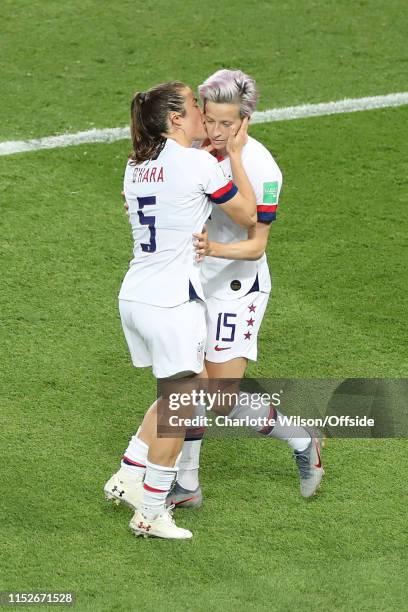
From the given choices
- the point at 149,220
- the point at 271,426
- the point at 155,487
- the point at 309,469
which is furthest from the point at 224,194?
the point at 309,469

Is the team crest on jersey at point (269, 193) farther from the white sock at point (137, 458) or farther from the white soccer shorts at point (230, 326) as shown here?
the white sock at point (137, 458)

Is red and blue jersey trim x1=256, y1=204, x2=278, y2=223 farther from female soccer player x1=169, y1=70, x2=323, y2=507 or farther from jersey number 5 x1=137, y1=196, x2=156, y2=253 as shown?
jersey number 5 x1=137, y1=196, x2=156, y2=253

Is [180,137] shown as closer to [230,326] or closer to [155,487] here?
[230,326]

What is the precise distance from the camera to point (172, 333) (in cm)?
554

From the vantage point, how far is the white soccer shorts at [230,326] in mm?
5895

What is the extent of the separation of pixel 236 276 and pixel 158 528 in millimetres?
1204

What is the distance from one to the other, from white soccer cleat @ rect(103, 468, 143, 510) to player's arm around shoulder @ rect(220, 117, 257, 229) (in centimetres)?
131

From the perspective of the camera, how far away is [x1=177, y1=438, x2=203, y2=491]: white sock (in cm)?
606

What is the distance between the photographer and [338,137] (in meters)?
9.88

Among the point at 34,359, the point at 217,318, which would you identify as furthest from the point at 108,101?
the point at 217,318

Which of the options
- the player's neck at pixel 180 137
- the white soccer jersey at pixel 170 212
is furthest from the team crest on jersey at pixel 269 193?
the player's neck at pixel 180 137

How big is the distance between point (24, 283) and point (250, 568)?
307 centimetres

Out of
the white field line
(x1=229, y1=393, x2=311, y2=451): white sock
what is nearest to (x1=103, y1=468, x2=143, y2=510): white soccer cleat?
(x1=229, y1=393, x2=311, y2=451): white sock

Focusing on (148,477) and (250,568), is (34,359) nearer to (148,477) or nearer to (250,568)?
(148,477)
